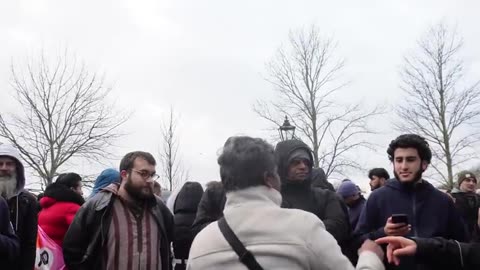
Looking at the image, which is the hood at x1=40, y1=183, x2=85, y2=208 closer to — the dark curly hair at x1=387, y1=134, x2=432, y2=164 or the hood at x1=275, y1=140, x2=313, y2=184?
the hood at x1=275, y1=140, x2=313, y2=184

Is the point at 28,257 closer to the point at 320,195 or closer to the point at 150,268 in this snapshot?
the point at 150,268

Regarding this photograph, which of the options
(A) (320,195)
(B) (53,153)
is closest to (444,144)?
(B) (53,153)

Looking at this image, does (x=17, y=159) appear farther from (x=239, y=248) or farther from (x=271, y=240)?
(x=271, y=240)

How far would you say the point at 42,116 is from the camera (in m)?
25.4

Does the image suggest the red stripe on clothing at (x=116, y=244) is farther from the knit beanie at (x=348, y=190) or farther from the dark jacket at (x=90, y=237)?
the knit beanie at (x=348, y=190)

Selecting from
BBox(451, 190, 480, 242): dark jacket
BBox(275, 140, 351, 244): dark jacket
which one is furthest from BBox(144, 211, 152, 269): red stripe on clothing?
BBox(451, 190, 480, 242): dark jacket

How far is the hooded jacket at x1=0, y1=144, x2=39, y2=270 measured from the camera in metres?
4.43

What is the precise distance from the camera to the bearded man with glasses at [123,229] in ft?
14.7

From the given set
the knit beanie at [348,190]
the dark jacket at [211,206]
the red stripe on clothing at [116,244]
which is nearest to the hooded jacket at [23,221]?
the red stripe on clothing at [116,244]

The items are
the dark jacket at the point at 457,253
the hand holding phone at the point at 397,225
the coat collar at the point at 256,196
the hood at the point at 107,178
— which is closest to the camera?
the coat collar at the point at 256,196

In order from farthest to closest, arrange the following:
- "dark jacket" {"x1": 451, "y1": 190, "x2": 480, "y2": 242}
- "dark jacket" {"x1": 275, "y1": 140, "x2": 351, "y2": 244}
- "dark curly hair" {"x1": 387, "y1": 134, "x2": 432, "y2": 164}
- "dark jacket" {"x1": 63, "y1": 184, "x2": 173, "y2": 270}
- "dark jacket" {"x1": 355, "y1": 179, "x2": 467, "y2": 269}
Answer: "dark jacket" {"x1": 451, "y1": 190, "x2": 480, "y2": 242} < "dark jacket" {"x1": 63, "y1": 184, "x2": 173, "y2": 270} < "dark jacket" {"x1": 275, "y1": 140, "x2": 351, "y2": 244} < "dark curly hair" {"x1": 387, "y1": 134, "x2": 432, "y2": 164} < "dark jacket" {"x1": 355, "y1": 179, "x2": 467, "y2": 269}

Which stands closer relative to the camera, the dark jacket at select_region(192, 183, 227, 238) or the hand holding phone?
the hand holding phone

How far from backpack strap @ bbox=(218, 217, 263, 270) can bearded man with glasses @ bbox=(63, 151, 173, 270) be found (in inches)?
84.1

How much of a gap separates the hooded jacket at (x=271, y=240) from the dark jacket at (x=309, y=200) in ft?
5.82
